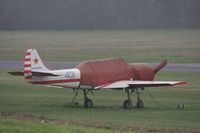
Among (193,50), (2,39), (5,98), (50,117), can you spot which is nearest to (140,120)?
(50,117)

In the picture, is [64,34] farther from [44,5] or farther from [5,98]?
[5,98]

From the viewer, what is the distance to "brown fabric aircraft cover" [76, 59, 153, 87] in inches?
1200

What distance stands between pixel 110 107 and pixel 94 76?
5.37 ft

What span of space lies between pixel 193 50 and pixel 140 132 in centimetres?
4714

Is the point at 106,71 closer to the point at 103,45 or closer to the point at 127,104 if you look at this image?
the point at 127,104

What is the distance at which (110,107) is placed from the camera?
97.5 feet

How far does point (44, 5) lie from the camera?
370 feet

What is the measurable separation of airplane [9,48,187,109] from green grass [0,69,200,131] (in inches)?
33.3

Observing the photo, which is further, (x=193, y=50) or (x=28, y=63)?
(x=193, y=50)

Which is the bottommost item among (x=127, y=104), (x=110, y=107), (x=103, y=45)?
(x=110, y=107)

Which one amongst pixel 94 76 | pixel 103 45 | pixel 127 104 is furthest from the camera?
pixel 103 45

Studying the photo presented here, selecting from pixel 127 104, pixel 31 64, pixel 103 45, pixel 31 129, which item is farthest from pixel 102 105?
pixel 103 45

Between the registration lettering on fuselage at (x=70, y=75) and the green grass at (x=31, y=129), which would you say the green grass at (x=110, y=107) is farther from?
the green grass at (x=31, y=129)

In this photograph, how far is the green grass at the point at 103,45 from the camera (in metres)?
61.1
